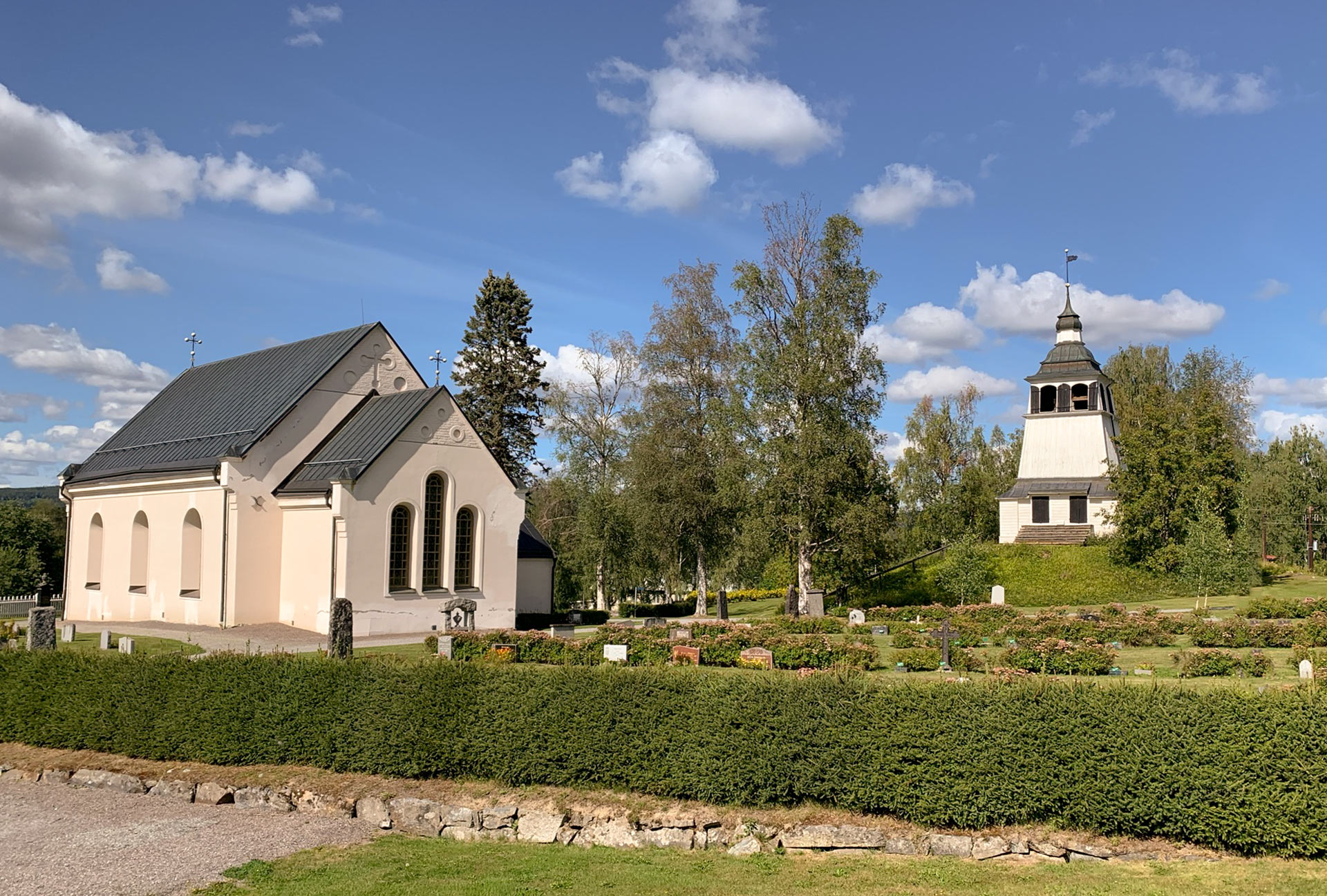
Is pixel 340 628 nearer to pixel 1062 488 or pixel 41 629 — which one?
pixel 41 629

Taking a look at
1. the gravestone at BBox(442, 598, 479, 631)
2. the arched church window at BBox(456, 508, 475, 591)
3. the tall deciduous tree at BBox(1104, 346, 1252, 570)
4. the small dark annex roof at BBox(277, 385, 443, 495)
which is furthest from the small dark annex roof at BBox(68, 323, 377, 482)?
the tall deciduous tree at BBox(1104, 346, 1252, 570)

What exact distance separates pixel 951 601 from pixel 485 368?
26516mm

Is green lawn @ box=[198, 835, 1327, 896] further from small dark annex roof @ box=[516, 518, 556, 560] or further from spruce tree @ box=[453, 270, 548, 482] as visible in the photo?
spruce tree @ box=[453, 270, 548, 482]

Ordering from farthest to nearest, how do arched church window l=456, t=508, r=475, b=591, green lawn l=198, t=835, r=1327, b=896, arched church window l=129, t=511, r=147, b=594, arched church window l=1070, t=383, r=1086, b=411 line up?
arched church window l=1070, t=383, r=1086, b=411 < arched church window l=129, t=511, r=147, b=594 < arched church window l=456, t=508, r=475, b=591 < green lawn l=198, t=835, r=1327, b=896

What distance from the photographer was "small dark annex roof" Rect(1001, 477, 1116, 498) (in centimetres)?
4741

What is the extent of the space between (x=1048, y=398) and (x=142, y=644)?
43.7 metres

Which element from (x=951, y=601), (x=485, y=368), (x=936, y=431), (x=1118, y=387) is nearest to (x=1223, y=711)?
(x=951, y=601)

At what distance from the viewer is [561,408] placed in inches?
1818

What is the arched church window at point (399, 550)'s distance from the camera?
29.1 meters

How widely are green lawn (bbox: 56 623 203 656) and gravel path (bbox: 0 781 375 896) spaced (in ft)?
25.2

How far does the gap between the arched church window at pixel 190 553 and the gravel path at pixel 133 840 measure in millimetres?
16157

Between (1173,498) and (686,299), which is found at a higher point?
(686,299)

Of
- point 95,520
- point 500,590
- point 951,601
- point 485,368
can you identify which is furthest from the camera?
point 485,368

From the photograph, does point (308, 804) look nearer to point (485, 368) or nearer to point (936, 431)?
point (485, 368)
